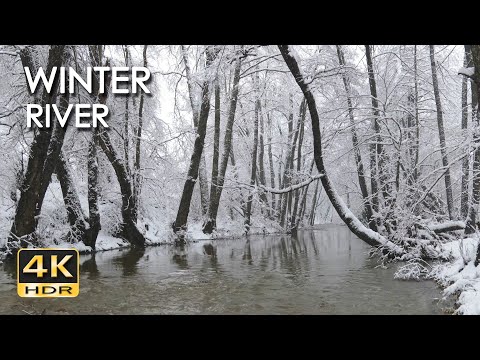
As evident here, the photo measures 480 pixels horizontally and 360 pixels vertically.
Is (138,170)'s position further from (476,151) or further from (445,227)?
(476,151)

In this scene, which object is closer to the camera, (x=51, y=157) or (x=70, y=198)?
(x=51, y=157)

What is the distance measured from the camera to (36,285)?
5.04 metres

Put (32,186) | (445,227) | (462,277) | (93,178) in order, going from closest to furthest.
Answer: (462,277) → (445,227) → (32,186) → (93,178)

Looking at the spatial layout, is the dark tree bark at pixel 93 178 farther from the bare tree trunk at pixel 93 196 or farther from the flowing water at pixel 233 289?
the flowing water at pixel 233 289

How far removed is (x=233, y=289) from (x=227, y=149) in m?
12.2

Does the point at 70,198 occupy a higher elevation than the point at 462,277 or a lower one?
higher

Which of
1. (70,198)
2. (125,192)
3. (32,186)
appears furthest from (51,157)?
(125,192)

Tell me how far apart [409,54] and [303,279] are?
1152 centimetres

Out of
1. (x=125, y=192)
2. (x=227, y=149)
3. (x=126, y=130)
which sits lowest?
(x=125, y=192)

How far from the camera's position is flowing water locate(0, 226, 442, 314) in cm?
580

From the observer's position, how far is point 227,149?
18797 millimetres

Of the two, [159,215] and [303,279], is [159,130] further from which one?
[303,279]

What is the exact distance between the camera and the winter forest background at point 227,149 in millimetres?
8891
